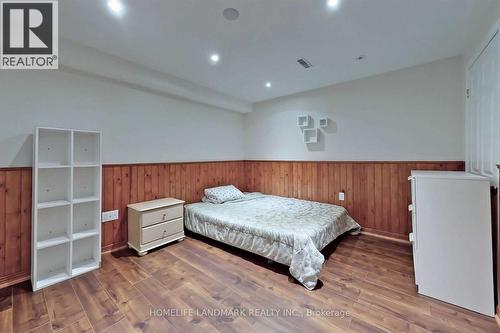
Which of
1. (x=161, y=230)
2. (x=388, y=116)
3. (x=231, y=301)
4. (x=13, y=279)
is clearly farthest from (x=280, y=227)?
(x=13, y=279)

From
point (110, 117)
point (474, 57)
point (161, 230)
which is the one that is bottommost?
point (161, 230)

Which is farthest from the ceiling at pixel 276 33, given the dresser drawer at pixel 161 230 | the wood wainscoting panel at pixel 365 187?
the dresser drawer at pixel 161 230

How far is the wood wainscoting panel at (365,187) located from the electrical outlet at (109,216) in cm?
280

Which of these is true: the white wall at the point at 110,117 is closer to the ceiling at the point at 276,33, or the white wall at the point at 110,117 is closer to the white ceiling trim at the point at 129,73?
the white ceiling trim at the point at 129,73

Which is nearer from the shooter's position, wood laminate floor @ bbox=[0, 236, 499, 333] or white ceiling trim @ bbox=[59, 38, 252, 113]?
wood laminate floor @ bbox=[0, 236, 499, 333]

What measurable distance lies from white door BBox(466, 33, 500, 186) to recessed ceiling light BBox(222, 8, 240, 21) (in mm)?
2065

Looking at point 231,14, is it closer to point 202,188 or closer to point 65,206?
point 65,206

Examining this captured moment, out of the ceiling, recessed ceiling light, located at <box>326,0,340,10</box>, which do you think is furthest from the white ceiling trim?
recessed ceiling light, located at <box>326,0,340,10</box>

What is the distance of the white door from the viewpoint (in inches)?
65.0

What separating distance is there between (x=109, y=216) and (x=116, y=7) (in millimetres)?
2276

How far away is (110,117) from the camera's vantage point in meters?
2.69

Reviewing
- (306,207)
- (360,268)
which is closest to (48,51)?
(306,207)

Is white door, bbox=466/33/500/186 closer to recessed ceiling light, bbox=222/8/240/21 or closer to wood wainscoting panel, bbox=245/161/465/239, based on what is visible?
wood wainscoting panel, bbox=245/161/465/239

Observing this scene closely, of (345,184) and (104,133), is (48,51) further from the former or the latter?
(345,184)
